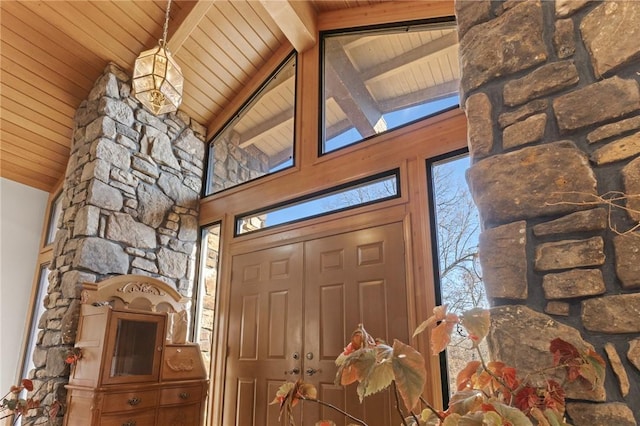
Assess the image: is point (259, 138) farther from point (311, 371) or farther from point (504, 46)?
point (504, 46)

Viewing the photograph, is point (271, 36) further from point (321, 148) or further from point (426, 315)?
point (426, 315)

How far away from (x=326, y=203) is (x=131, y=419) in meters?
2.28

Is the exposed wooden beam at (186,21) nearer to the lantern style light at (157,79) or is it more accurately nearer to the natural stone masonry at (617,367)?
the lantern style light at (157,79)

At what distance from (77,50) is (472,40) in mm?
3779

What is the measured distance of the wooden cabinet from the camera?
108 inches

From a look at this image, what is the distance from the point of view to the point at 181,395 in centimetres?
315

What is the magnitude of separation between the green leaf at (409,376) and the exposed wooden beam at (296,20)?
357 centimetres

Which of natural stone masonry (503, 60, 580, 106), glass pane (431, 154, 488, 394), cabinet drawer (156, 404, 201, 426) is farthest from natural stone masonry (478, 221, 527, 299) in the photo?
cabinet drawer (156, 404, 201, 426)

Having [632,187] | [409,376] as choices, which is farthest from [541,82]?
[409,376]

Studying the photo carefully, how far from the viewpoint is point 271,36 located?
13.8 ft

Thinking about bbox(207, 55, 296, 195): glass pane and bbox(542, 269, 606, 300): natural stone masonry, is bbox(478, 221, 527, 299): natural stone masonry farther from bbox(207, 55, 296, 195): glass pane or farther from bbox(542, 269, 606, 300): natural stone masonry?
bbox(207, 55, 296, 195): glass pane

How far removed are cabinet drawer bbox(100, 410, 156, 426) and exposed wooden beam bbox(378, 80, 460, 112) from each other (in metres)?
3.14

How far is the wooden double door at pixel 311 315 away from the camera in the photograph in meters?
2.87

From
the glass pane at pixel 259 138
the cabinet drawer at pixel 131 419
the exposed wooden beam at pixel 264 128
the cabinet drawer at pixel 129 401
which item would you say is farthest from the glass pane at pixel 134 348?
the exposed wooden beam at pixel 264 128
